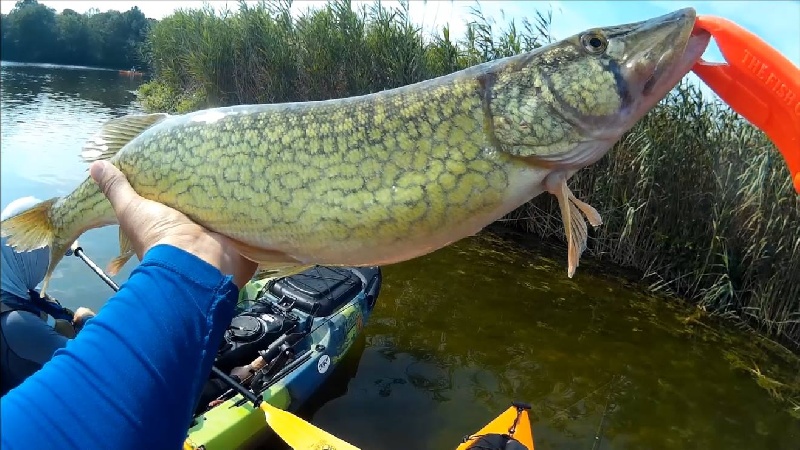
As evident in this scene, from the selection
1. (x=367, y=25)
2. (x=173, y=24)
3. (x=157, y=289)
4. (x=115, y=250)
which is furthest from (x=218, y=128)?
(x=173, y=24)

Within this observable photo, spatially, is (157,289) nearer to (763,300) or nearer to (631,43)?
(631,43)

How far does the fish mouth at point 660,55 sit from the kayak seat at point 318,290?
4.33 meters

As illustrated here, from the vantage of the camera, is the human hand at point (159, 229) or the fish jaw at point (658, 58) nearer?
the human hand at point (159, 229)

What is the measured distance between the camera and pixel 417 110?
188 centimetres

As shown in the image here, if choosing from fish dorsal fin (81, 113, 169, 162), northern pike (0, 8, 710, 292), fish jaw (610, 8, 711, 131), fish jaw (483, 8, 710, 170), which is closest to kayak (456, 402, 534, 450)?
northern pike (0, 8, 710, 292)

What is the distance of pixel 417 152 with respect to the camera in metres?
1.85

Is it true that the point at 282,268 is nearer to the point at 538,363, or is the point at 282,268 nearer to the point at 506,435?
the point at 506,435

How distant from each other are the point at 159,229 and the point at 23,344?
99.0 inches

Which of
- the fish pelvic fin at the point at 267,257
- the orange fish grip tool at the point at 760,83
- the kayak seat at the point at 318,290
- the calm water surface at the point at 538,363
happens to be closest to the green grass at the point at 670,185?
the calm water surface at the point at 538,363

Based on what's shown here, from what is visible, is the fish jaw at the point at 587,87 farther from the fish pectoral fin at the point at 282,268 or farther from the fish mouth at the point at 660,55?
the fish pectoral fin at the point at 282,268

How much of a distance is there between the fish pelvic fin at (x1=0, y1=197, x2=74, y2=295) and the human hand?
400 mm

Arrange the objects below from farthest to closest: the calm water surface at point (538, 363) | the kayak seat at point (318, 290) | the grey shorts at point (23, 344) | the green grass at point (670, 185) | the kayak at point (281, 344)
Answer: the green grass at point (670, 185)
the calm water surface at point (538, 363)
the kayak seat at point (318, 290)
the kayak at point (281, 344)
the grey shorts at point (23, 344)

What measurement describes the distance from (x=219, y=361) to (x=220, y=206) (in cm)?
293

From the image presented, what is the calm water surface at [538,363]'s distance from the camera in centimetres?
582
